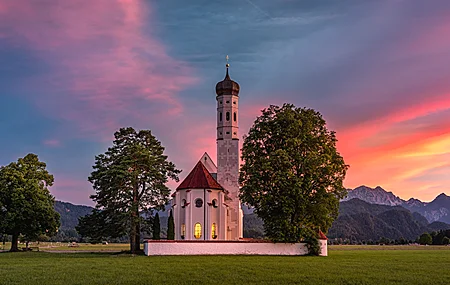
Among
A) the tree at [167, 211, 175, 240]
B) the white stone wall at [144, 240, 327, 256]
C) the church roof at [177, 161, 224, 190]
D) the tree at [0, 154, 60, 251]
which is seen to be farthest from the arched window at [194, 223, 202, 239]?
the tree at [0, 154, 60, 251]

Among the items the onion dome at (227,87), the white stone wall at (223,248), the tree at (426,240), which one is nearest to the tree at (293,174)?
the white stone wall at (223,248)

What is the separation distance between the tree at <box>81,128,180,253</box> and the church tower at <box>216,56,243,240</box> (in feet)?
40.7

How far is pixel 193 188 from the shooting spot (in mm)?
58344

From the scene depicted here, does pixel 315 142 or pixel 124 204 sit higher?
pixel 315 142

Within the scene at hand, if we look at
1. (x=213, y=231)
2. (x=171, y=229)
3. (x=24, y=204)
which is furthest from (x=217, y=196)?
(x=24, y=204)

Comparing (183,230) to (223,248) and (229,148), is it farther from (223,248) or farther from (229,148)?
(229,148)

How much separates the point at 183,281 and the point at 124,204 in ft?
99.7

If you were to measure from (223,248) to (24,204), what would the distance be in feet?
74.6

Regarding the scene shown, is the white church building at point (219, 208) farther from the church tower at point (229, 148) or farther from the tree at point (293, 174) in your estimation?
the tree at point (293, 174)

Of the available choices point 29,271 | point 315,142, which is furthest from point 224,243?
point 29,271

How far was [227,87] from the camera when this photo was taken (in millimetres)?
69938

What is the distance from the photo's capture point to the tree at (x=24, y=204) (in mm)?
52688

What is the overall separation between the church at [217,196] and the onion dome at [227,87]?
152 millimetres

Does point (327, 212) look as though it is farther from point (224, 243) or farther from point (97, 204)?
point (97, 204)
